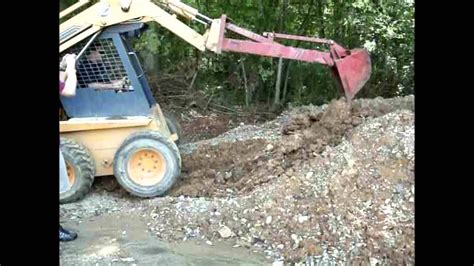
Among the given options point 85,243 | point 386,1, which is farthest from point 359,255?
point 386,1

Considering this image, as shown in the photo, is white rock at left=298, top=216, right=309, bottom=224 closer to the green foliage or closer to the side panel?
the side panel

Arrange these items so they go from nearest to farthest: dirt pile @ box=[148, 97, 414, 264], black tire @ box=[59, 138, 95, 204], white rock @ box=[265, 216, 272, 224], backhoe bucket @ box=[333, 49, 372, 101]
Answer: dirt pile @ box=[148, 97, 414, 264] → white rock @ box=[265, 216, 272, 224] → black tire @ box=[59, 138, 95, 204] → backhoe bucket @ box=[333, 49, 372, 101]

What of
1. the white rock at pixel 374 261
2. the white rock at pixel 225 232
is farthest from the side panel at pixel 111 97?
the white rock at pixel 374 261

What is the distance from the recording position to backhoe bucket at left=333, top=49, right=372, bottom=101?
6.28 m

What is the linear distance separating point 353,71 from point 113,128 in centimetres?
247

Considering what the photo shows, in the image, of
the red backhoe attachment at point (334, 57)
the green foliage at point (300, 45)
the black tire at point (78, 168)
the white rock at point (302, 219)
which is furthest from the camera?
the green foliage at point (300, 45)

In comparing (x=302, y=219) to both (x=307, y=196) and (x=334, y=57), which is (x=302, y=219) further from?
(x=334, y=57)

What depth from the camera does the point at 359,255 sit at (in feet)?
13.2

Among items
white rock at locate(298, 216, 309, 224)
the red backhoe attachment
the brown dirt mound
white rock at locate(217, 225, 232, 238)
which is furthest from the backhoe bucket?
white rock at locate(217, 225, 232, 238)

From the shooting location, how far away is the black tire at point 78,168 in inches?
207

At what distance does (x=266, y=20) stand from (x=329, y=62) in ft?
15.0

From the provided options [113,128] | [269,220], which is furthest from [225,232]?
[113,128]

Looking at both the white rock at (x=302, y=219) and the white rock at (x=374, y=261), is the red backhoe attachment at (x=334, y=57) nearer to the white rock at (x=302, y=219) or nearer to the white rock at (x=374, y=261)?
the white rock at (x=302, y=219)
